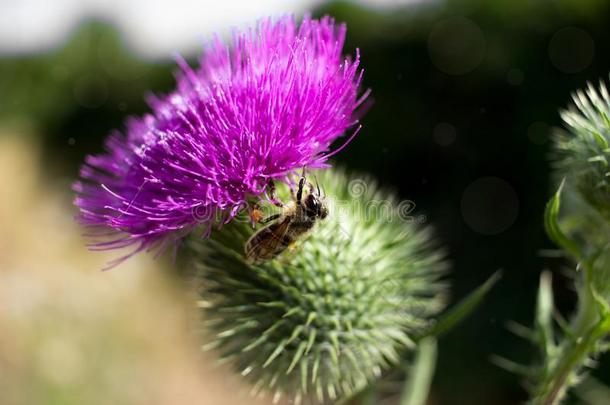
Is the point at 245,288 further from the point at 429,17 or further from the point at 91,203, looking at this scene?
the point at 429,17

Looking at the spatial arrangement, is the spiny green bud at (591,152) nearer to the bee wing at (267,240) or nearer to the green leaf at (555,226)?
the green leaf at (555,226)

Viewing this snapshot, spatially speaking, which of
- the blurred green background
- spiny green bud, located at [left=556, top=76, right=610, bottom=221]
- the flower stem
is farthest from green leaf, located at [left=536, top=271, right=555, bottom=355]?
the blurred green background

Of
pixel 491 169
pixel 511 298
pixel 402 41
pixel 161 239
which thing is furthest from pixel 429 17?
pixel 161 239

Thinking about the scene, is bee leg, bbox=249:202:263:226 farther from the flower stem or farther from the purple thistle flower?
the flower stem

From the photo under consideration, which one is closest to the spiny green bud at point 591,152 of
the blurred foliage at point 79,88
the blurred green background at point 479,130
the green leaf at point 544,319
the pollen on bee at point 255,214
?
the green leaf at point 544,319

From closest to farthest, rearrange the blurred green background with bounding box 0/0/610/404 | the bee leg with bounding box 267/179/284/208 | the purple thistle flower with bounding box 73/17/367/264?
the purple thistle flower with bounding box 73/17/367/264, the bee leg with bounding box 267/179/284/208, the blurred green background with bounding box 0/0/610/404
